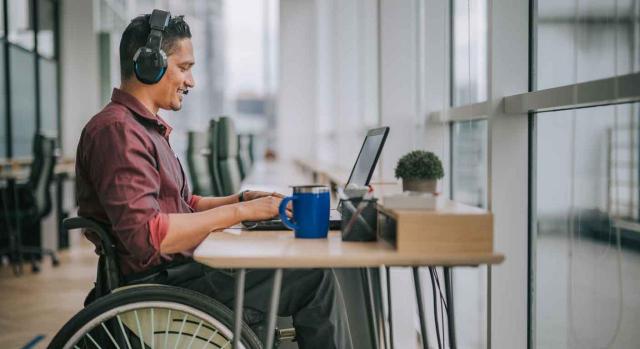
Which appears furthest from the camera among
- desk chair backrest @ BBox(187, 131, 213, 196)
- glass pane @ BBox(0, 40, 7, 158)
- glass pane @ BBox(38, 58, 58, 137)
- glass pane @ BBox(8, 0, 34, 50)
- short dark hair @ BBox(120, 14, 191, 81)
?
glass pane @ BBox(38, 58, 58, 137)

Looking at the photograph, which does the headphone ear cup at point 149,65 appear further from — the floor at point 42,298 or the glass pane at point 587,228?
the floor at point 42,298

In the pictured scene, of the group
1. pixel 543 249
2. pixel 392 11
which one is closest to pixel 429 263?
pixel 543 249

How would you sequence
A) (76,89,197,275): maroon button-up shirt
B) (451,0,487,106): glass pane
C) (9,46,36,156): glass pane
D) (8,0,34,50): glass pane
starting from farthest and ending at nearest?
(9,46,36,156): glass pane
(8,0,34,50): glass pane
(451,0,487,106): glass pane
(76,89,197,275): maroon button-up shirt

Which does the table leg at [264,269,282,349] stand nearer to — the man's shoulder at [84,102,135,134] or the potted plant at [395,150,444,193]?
the potted plant at [395,150,444,193]

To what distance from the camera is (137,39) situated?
1.73m

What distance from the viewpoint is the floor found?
132 inches

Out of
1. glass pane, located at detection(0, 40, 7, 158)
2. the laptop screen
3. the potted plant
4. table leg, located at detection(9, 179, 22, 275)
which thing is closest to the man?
the laptop screen

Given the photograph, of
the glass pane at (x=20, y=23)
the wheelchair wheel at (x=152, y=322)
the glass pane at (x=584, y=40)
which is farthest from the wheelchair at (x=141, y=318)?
the glass pane at (x=20, y=23)

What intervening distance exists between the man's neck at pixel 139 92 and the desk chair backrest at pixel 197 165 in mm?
2531

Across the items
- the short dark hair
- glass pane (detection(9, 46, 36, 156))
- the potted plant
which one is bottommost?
the potted plant

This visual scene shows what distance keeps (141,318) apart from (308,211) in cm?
46

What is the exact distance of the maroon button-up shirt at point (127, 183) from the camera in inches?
57.6

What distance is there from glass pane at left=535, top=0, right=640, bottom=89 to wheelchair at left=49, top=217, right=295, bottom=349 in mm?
962

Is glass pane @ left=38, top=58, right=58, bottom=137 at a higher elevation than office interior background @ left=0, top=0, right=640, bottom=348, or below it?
higher
